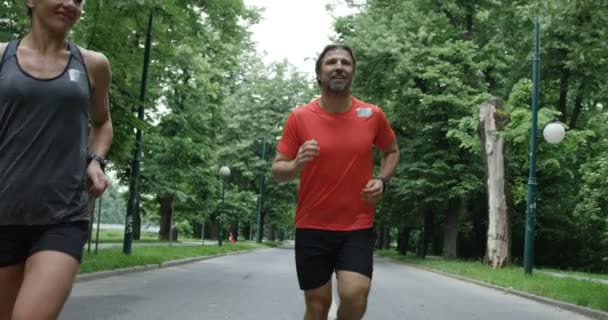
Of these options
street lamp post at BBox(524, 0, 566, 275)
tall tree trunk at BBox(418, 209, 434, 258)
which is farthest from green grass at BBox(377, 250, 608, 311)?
tall tree trunk at BBox(418, 209, 434, 258)

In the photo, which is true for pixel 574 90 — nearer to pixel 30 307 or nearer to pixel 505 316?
pixel 505 316

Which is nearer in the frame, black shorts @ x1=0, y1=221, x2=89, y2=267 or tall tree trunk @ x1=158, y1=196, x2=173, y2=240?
black shorts @ x1=0, y1=221, x2=89, y2=267

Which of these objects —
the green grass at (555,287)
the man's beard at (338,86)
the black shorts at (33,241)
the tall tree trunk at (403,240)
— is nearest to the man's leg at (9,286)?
the black shorts at (33,241)

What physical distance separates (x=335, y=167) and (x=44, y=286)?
180 centimetres

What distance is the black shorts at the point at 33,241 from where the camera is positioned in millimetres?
2389

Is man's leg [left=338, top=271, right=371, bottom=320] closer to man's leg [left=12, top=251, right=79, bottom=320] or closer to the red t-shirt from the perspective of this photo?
the red t-shirt

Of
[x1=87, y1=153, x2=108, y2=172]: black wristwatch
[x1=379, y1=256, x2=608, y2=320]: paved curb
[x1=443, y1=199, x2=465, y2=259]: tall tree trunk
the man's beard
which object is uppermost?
the man's beard

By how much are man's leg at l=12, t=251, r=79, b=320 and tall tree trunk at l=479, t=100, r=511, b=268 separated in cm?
1986

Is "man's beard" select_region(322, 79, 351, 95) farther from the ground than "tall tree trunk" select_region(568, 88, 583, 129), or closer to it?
closer to it

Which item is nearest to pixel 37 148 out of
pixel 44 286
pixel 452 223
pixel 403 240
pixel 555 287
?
pixel 44 286

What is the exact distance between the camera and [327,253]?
3680 millimetres

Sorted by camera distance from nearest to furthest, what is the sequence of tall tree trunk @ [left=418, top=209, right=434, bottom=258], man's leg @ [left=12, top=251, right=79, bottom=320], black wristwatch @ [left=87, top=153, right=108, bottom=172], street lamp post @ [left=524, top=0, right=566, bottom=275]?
man's leg @ [left=12, top=251, right=79, bottom=320] < black wristwatch @ [left=87, top=153, right=108, bottom=172] < street lamp post @ [left=524, top=0, right=566, bottom=275] < tall tree trunk @ [left=418, top=209, right=434, bottom=258]

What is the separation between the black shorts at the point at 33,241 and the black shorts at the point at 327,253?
4.87 ft

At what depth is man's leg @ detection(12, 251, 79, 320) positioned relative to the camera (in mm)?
2240
